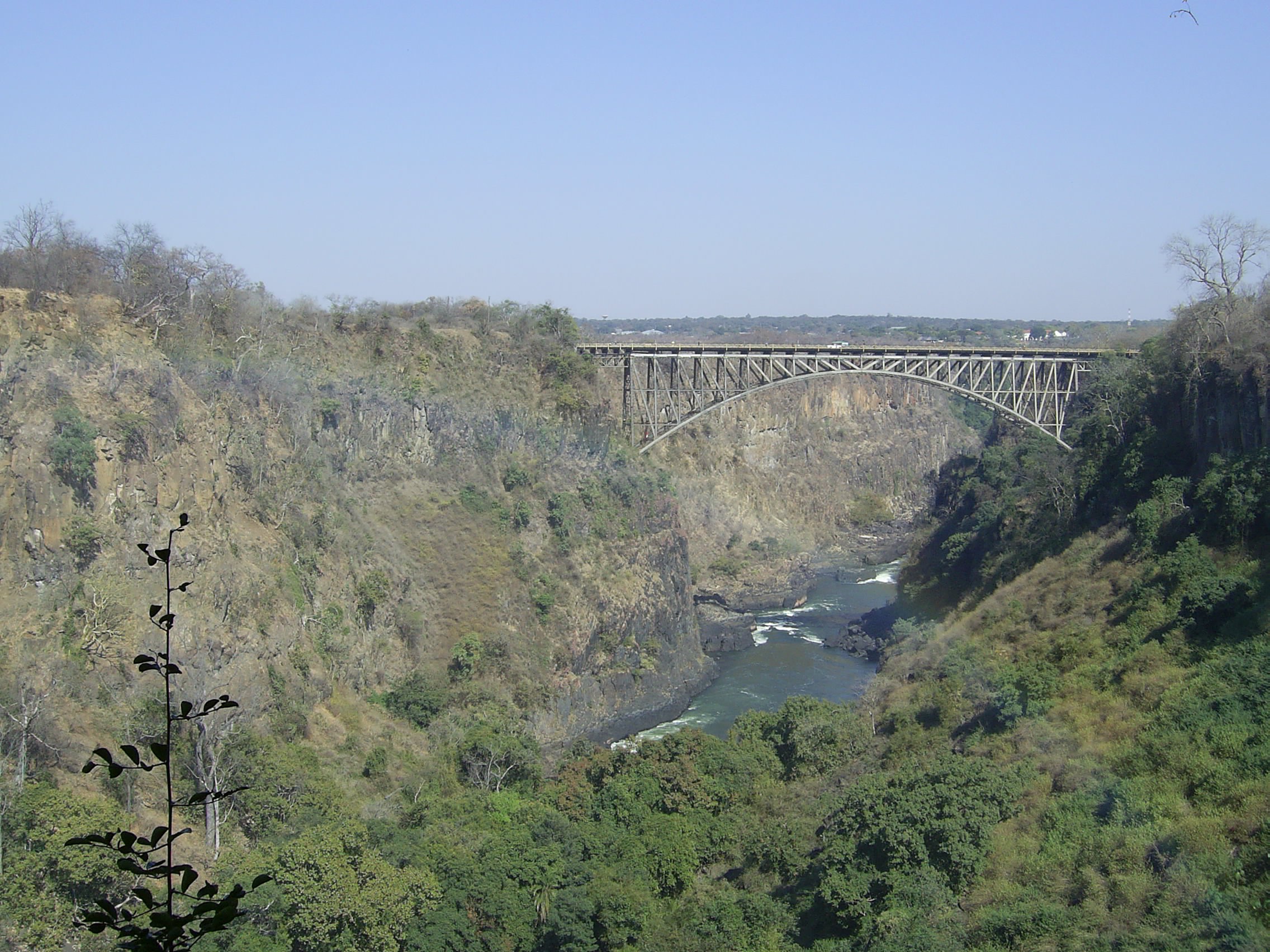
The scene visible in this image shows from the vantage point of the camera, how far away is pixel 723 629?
41.3 meters

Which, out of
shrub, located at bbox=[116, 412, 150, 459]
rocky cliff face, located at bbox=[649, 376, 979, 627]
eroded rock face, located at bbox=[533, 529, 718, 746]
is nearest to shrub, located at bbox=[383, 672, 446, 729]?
eroded rock face, located at bbox=[533, 529, 718, 746]

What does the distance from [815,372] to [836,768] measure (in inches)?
802

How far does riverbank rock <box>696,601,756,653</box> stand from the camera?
40000 millimetres

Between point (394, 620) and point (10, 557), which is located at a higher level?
point (10, 557)

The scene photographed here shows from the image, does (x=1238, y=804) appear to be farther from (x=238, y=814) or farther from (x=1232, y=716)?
(x=238, y=814)

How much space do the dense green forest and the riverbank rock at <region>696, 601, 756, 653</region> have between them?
5990mm

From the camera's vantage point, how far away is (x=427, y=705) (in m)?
27.9

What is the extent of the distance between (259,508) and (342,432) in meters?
5.53

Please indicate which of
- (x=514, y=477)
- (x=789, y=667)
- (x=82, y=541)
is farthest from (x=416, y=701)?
(x=789, y=667)

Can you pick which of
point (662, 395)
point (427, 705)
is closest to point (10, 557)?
point (427, 705)

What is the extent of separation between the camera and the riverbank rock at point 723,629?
1575 inches

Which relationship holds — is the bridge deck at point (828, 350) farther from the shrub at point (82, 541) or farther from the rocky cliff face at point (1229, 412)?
the shrub at point (82, 541)

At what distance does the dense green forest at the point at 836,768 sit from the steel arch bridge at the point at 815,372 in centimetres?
474

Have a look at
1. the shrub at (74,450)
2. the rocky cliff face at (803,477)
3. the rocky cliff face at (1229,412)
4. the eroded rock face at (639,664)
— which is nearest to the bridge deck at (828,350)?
the eroded rock face at (639,664)
